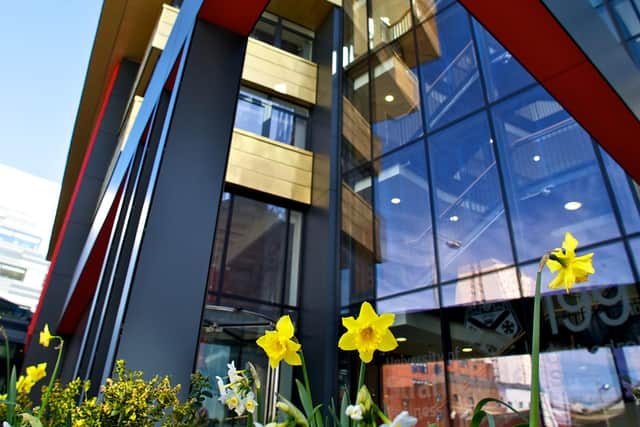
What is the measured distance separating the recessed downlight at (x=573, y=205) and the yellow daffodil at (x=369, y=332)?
16.9 feet

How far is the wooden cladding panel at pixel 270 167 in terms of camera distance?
8.87m

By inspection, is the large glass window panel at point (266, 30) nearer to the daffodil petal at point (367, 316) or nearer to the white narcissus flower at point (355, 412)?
the daffodil petal at point (367, 316)

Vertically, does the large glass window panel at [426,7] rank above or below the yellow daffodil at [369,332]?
above

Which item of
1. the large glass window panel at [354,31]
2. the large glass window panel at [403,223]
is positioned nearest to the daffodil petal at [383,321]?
the large glass window panel at [403,223]

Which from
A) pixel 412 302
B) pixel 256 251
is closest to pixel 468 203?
pixel 412 302

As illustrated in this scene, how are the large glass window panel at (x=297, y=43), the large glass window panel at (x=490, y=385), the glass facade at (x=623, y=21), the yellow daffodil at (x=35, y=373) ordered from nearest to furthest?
1. the yellow daffodil at (x=35, y=373)
2. the glass facade at (x=623, y=21)
3. the large glass window panel at (x=490, y=385)
4. the large glass window panel at (x=297, y=43)

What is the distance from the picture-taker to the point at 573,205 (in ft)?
17.1

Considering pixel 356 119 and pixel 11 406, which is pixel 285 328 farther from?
pixel 356 119

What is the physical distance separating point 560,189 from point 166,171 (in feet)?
16.6

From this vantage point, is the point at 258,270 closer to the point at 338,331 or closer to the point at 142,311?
the point at 338,331

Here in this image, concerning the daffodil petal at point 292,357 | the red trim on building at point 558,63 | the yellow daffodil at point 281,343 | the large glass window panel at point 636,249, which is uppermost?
the red trim on building at point 558,63

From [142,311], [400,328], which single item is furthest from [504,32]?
[400,328]

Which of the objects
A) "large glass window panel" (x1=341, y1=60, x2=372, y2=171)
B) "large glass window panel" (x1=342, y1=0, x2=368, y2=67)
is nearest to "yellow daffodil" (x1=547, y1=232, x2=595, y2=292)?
"large glass window panel" (x1=341, y1=60, x2=372, y2=171)

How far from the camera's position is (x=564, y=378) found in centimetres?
Answer: 472
